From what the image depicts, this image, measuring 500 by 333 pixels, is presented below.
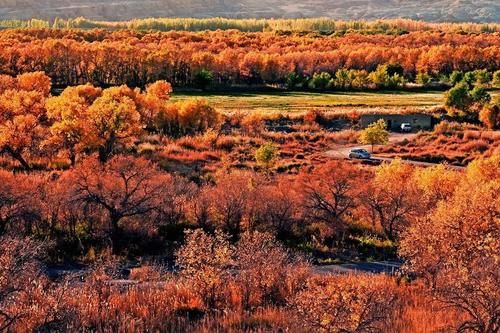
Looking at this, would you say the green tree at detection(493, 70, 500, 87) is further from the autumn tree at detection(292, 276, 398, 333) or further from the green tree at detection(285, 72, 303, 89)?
the autumn tree at detection(292, 276, 398, 333)

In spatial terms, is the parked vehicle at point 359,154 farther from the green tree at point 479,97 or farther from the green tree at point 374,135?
the green tree at point 479,97

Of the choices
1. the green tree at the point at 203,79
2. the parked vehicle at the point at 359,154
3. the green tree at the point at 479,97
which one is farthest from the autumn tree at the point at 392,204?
the green tree at the point at 203,79

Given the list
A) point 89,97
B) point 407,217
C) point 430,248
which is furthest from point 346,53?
point 430,248

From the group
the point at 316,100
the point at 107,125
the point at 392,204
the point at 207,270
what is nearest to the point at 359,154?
the point at 107,125

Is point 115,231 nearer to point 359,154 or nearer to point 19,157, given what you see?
point 19,157

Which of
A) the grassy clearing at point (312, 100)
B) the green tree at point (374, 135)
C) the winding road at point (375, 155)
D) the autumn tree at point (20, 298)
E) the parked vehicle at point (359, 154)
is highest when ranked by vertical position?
the autumn tree at point (20, 298)

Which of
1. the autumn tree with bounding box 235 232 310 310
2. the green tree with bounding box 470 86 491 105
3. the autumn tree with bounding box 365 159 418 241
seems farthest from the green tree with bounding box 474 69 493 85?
the autumn tree with bounding box 235 232 310 310
